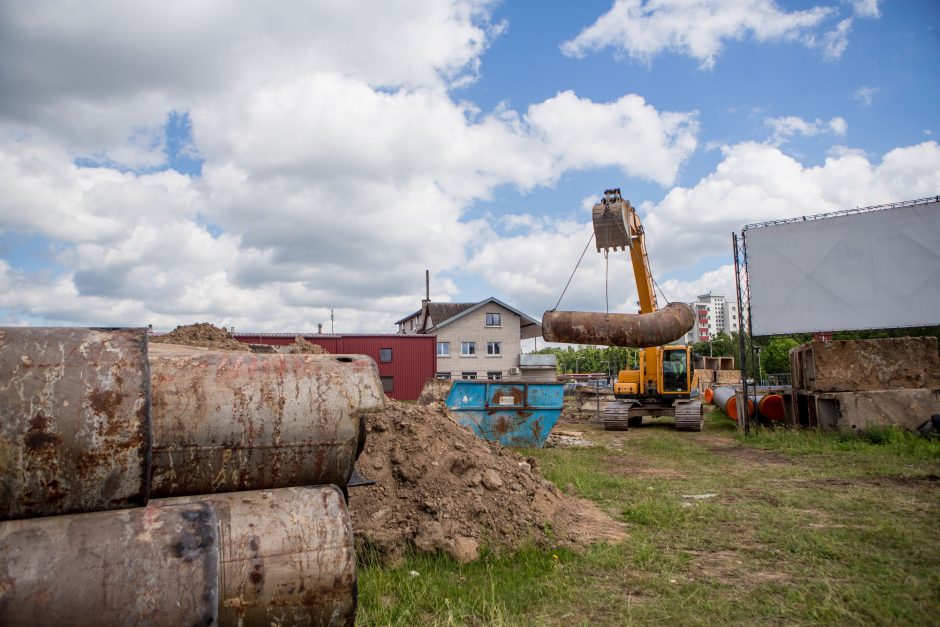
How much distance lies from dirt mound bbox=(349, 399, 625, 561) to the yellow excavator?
2891 millimetres

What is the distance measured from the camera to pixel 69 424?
9.05 ft

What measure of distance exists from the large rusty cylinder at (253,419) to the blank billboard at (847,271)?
16.8 meters

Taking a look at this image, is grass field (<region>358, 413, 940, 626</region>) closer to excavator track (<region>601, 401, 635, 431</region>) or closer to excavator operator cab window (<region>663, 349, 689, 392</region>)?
excavator track (<region>601, 401, 635, 431</region>)

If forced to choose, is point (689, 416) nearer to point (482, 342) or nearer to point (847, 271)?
point (847, 271)

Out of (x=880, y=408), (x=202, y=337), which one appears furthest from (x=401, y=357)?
(x=202, y=337)

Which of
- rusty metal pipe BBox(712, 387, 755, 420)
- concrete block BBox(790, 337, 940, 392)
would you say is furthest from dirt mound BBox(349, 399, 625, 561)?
rusty metal pipe BBox(712, 387, 755, 420)

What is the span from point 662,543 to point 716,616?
5.63 ft

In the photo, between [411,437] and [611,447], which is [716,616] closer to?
[411,437]

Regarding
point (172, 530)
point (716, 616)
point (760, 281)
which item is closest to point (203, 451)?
point (172, 530)

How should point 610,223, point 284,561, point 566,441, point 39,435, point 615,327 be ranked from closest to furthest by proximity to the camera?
point 39,435 < point 284,561 < point 615,327 < point 610,223 < point 566,441

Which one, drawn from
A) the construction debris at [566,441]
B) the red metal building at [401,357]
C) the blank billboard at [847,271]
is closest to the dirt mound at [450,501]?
the construction debris at [566,441]

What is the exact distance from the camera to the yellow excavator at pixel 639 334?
9.82 m

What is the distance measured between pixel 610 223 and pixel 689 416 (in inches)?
282

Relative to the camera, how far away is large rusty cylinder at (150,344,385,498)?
3.39 metres
